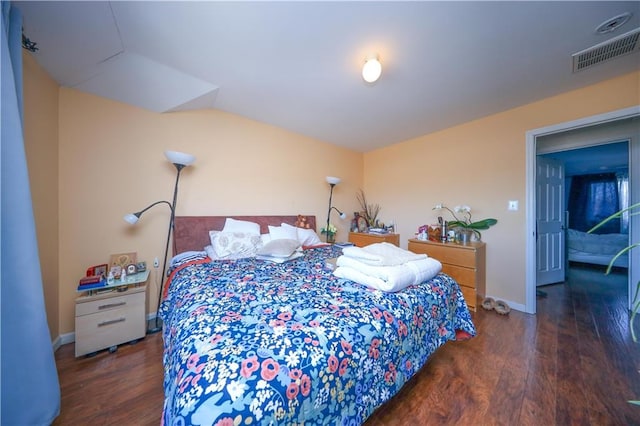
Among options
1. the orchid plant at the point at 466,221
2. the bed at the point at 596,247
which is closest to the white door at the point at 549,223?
the orchid plant at the point at 466,221

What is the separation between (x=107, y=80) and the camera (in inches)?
73.4

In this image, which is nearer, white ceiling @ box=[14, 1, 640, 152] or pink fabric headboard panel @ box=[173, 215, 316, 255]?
white ceiling @ box=[14, 1, 640, 152]

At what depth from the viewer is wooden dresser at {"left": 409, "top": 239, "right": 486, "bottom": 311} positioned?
2482 millimetres

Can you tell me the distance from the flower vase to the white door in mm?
1244

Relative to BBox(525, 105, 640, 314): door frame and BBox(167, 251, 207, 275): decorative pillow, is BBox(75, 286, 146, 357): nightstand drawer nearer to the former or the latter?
BBox(167, 251, 207, 275): decorative pillow

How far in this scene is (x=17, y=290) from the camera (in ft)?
3.32

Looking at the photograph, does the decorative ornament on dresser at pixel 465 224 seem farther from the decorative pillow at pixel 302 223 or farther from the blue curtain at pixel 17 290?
the blue curtain at pixel 17 290


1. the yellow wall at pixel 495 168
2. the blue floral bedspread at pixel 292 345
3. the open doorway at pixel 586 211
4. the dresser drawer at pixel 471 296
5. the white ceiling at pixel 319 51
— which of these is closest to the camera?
the blue floral bedspread at pixel 292 345

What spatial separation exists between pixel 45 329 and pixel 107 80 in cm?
195

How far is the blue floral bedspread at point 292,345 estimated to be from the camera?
65cm

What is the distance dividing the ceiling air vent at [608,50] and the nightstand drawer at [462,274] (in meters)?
2.08

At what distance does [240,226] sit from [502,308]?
3.17 m

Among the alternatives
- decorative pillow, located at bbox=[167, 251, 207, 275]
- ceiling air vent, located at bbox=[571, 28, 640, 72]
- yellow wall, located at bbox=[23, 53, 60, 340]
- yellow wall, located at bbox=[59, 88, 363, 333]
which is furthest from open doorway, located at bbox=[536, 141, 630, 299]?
yellow wall, located at bbox=[23, 53, 60, 340]

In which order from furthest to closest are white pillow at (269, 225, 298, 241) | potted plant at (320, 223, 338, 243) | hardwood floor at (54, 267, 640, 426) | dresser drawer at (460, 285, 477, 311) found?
potted plant at (320, 223, 338, 243) → white pillow at (269, 225, 298, 241) → dresser drawer at (460, 285, 477, 311) → hardwood floor at (54, 267, 640, 426)
